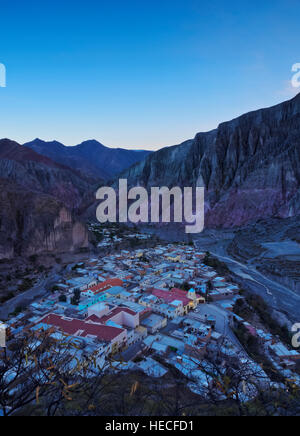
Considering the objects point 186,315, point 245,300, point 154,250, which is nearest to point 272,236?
point 154,250

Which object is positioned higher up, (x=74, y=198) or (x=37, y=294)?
(x=74, y=198)

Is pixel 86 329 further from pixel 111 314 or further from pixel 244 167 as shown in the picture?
pixel 244 167

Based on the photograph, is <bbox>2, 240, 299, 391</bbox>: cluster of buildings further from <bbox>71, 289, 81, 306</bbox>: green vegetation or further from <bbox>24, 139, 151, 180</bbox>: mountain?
<bbox>24, 139, 151, 180</bbox>: mountain

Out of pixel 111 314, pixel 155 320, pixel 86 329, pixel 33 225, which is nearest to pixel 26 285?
pixel 33 225

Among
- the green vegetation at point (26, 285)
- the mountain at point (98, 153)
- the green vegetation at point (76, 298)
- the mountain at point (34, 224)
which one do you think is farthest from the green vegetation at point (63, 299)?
the mountain at point (98, 153)

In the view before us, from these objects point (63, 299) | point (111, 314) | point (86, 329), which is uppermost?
point (86, 329)

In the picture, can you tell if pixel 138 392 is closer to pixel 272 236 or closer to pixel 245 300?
pixel 245 300
